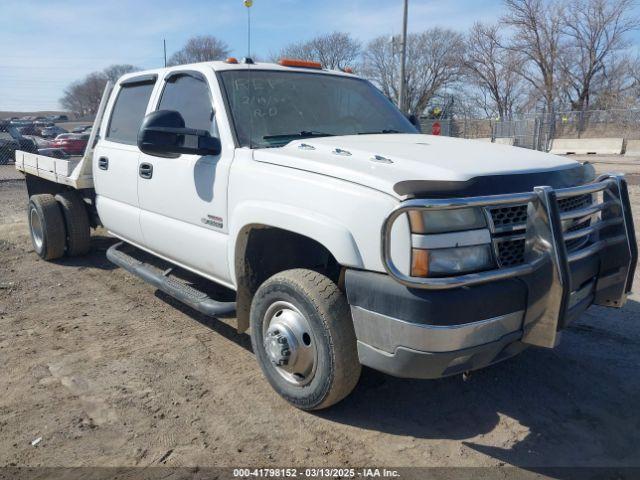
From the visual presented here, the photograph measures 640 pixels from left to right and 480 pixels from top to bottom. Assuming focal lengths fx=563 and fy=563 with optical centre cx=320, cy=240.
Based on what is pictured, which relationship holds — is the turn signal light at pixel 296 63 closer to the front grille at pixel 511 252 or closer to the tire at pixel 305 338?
the tire at pixel 305 338

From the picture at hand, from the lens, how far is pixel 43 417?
3266 mm

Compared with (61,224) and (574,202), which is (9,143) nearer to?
(61,224)

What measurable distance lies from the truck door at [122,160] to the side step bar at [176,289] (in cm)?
21

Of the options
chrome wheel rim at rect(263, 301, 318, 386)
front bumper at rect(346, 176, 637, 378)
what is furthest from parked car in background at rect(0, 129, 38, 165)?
front bumper at rect(346, 176, 637, 378)

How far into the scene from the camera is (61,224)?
6473 millimetres

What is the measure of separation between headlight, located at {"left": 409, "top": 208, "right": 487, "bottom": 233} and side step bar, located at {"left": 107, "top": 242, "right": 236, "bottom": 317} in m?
1.64

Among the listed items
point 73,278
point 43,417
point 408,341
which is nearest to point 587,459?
point 408,341

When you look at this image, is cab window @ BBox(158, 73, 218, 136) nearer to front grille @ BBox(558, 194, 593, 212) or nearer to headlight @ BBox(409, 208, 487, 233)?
headlight @ BBox(409, 208, 487, 233)

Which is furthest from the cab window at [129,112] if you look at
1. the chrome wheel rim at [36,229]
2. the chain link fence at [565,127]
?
the chain link fence at [565,127]

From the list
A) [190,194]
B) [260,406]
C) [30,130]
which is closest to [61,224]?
[190,194]

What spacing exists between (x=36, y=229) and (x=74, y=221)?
2.38ft

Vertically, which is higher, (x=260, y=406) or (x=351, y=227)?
(x=351, y=227)

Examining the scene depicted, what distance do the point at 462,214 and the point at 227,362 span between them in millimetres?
2123

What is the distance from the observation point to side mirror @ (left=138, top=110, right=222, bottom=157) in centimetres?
358
